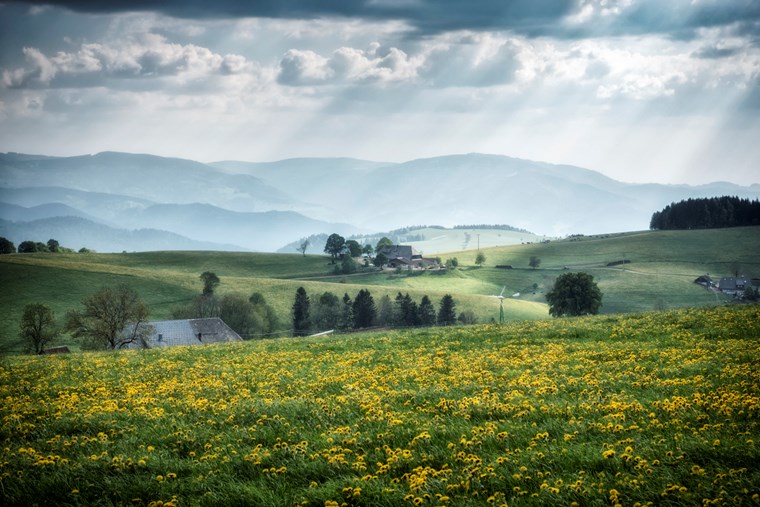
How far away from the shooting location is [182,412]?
561 inches

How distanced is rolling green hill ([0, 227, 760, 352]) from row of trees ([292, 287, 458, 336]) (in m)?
5.41

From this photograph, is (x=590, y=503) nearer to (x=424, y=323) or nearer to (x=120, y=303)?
(x=120, y=303)

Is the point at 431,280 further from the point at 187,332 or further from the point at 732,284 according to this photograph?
the point at 187,332

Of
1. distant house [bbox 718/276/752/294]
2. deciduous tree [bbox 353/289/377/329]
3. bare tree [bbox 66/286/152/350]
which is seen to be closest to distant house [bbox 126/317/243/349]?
bare tree [bbox 66/286/152/350]

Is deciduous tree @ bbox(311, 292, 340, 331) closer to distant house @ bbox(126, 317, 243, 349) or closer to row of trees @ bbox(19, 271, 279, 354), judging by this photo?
row of trees @ bbox(19, 271, 279, 354)

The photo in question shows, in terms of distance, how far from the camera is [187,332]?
8262 centimetres

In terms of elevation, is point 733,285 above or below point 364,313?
above

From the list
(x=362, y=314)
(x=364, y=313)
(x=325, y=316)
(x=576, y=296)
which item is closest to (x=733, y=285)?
(x=576, y=296)

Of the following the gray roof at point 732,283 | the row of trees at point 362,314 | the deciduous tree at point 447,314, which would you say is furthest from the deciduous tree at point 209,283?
the gray roof at point 732,283

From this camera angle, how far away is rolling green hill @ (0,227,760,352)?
122 meters

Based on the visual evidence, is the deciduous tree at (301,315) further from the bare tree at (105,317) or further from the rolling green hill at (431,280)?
the bare tree at (105,317)

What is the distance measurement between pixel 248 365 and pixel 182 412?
8673 millimetres

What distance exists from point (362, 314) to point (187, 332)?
41.7 meters

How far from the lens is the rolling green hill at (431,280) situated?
401 feet
